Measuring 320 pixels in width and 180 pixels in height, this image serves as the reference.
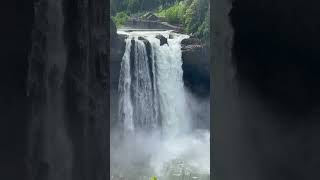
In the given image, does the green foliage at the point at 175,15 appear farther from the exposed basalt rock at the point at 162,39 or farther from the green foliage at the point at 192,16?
the exposed basalt rock at the point at 162,39

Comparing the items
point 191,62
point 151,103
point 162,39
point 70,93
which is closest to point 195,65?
point 191,62

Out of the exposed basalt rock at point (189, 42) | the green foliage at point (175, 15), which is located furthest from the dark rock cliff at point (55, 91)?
the green foliage at point (175, 15)

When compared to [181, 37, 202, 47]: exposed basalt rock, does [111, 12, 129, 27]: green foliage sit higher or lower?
higher

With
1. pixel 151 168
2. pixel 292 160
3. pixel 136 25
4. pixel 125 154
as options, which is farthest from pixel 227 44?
pixel 136 25

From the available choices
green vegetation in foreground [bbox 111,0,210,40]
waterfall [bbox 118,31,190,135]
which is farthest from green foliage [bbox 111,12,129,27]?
waterfall [bbox 118,31,190,135]

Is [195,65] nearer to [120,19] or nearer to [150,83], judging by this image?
[150,83]

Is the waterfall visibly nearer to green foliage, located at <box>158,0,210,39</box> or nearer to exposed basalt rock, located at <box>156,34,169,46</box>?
exposed basalt rock, located at <box>156,34,169,46</box>
